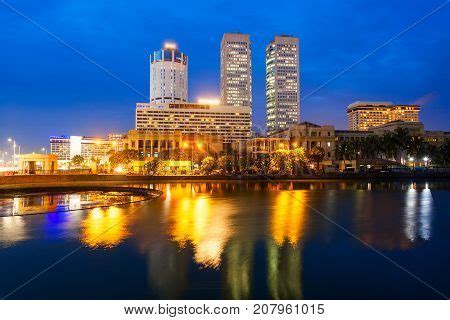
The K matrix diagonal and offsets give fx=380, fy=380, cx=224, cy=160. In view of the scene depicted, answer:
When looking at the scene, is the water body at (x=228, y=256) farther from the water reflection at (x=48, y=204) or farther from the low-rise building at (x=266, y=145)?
the low-rise building at (x=266, y=145)

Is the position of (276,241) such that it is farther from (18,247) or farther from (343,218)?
A: (18,247)

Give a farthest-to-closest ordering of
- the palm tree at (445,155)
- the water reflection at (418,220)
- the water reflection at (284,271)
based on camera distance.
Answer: the palm tree at (445,155), the water reflection at (418,220), the water reflection at (284,271)

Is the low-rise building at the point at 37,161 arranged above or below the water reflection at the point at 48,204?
above

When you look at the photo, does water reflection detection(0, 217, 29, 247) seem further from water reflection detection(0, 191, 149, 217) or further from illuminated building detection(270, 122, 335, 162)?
illuminated building detection(270, 122, 335, 162)

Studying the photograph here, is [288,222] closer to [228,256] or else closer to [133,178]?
[228,256]

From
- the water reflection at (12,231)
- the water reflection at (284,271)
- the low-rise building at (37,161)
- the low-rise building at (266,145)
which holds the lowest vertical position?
the water reflection at (284,271)

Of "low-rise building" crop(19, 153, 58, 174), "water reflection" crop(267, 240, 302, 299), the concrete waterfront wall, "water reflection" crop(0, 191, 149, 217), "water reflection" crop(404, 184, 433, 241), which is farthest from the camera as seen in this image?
"low-rise building" crop(19, 153, 58, 174)

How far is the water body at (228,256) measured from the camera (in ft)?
27.1

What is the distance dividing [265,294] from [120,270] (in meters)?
3.94

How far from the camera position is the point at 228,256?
36.1 feet

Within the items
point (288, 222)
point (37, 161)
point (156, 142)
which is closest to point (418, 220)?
point (288, 222)

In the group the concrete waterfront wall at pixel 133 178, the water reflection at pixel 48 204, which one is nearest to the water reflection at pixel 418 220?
the water reflection at pixel 48 204

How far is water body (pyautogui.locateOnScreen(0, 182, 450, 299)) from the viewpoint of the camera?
827 cm

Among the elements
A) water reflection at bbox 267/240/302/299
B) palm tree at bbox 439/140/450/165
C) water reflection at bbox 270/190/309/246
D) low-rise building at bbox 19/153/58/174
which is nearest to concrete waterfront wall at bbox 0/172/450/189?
low-rise building at bbox 19/153/58/174
